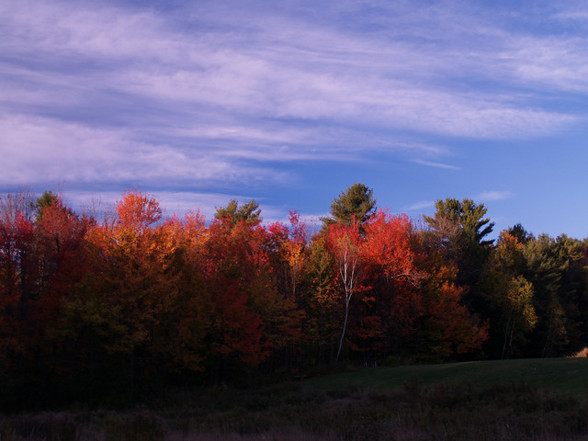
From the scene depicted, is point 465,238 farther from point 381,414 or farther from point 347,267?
point 381,414

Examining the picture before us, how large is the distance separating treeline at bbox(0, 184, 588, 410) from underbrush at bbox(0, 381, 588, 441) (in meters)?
7.55

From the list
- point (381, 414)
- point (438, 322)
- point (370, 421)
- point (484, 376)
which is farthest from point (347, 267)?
point (370, 421)

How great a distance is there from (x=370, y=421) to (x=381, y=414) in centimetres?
170

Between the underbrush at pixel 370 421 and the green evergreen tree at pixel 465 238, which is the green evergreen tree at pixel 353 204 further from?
the underbrush at pixel 370 421

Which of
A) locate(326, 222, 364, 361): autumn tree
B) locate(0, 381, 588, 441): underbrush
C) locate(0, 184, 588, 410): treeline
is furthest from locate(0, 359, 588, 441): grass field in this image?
locate(326, 222, 364, 361): autumn tree

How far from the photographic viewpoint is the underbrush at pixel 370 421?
1180 cm

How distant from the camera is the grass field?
12102 millimetres

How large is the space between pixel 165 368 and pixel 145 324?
173 inches

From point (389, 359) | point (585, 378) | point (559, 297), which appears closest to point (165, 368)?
point (389, 359)

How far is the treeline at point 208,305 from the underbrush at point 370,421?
24.8ft

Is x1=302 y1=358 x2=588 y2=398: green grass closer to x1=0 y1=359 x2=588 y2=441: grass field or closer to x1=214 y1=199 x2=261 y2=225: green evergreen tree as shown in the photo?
x1=0 y1=359 x2=588 y2=441: grass field

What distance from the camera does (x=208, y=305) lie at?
1252 inches

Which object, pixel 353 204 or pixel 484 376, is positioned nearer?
pixel 484 376

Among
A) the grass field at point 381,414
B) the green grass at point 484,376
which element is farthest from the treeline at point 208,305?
the green grass at point 484,376
